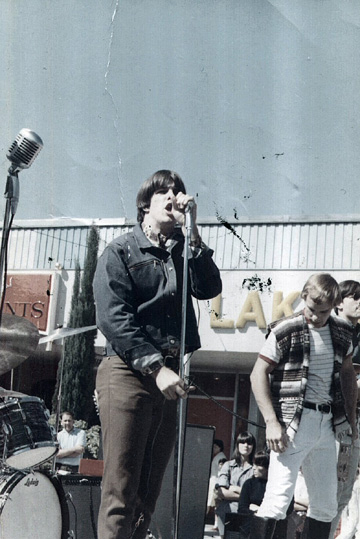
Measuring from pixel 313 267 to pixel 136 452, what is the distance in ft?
13.1

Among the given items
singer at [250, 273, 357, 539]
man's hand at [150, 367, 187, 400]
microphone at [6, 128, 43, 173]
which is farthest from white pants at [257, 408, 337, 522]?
microphone at [6, 128, 43, 173]

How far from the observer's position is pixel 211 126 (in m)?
3.95

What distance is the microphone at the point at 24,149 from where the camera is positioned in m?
2.54

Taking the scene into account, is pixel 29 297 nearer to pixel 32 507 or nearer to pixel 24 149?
pixel 32 507

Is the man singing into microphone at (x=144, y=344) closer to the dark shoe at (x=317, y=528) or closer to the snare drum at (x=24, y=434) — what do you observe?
the snare drum at (x=24, y=434)

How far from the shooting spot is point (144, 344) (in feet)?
7.57

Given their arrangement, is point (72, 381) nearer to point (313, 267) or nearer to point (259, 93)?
point (313, 267)

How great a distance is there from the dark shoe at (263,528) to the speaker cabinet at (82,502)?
1338 millimetres

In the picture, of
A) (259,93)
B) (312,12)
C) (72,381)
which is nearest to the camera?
(312,12)

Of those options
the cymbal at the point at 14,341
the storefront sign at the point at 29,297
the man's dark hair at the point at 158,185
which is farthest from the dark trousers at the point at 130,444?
the storefront sign at the point at 29,297

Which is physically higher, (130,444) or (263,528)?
(130,444)

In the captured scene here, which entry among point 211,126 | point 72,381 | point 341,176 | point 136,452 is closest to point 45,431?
point 136,452

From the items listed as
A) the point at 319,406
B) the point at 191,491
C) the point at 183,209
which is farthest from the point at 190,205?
the point at 191,491

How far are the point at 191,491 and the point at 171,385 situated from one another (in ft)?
6.38
